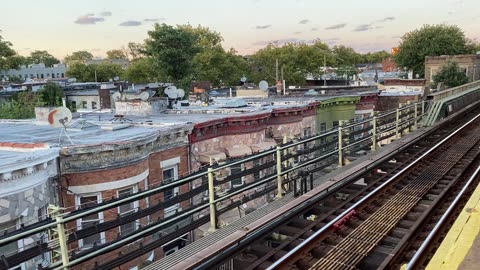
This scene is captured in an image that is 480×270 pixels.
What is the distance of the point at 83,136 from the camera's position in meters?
15.1

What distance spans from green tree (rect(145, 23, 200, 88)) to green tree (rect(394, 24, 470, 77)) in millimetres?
40012

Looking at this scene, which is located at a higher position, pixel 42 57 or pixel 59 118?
pixel 42 57

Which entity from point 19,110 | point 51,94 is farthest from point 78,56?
point 19,110

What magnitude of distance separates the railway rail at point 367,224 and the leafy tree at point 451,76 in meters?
39.5

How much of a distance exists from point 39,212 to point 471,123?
17.9 metres

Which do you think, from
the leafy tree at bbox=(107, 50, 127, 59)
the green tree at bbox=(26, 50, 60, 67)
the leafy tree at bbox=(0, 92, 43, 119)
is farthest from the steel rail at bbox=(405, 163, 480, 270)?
the green tree at bbox=(26, 50, 60, 67)

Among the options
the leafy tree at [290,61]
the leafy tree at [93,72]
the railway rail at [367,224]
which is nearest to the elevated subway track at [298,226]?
the railway rail at [367,224]

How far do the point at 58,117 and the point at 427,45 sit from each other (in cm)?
6566

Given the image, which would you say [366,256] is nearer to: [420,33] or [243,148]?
[243,148]

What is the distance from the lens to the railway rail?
21.0ft

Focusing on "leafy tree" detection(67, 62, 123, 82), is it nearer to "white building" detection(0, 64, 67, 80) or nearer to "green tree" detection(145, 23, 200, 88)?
"white building" detection(0, 64, 67, 80)

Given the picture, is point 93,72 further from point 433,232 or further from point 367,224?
point 433,232

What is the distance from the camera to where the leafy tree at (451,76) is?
4794cm

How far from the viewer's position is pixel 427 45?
68.5m
